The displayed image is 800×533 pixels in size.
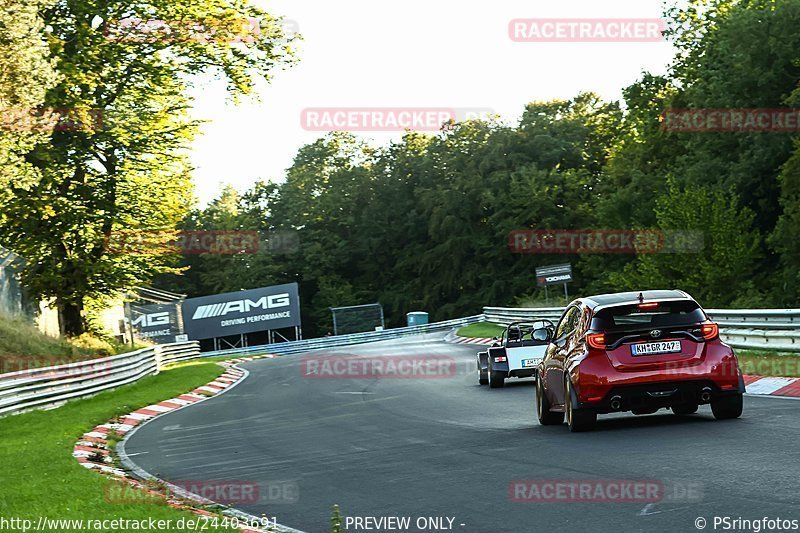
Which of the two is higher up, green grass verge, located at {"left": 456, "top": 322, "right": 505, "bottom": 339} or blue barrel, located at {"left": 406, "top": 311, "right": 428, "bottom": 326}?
blue barrel, located at {"left": 406, "top": 311, "right": 428, "bottom": 326}

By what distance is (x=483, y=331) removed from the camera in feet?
185

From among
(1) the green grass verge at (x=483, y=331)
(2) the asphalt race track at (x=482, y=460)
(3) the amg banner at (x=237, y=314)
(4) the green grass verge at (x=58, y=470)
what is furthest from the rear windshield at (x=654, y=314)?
(3) the amg banner at (x=237, y=314)

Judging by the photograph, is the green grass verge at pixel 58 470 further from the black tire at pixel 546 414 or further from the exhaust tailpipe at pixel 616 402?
the black tire at pixel 546 414

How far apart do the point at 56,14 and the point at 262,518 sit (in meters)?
27.5

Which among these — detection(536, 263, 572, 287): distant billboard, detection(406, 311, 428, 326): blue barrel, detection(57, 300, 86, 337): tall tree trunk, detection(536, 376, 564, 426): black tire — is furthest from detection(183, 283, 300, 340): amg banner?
detection(536, 376, 564, 426): black tire

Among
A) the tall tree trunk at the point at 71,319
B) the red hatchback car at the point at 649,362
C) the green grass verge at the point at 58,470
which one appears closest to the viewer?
the green grass verge at the point at 58,470

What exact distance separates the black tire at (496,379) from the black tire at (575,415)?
9.31 metres

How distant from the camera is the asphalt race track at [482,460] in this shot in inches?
311

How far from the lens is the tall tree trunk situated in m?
35.8

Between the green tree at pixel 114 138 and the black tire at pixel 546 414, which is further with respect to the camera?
the green tree at pixel 114 138

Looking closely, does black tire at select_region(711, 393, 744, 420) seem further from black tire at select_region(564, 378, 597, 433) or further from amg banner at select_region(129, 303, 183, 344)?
amg banner at select_region(129, 303, 183, 344)

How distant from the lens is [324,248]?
347 ft

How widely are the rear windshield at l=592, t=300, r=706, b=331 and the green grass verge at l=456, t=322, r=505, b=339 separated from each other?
39.0 m

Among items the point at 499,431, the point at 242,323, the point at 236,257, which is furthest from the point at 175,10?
the point at 236,257
